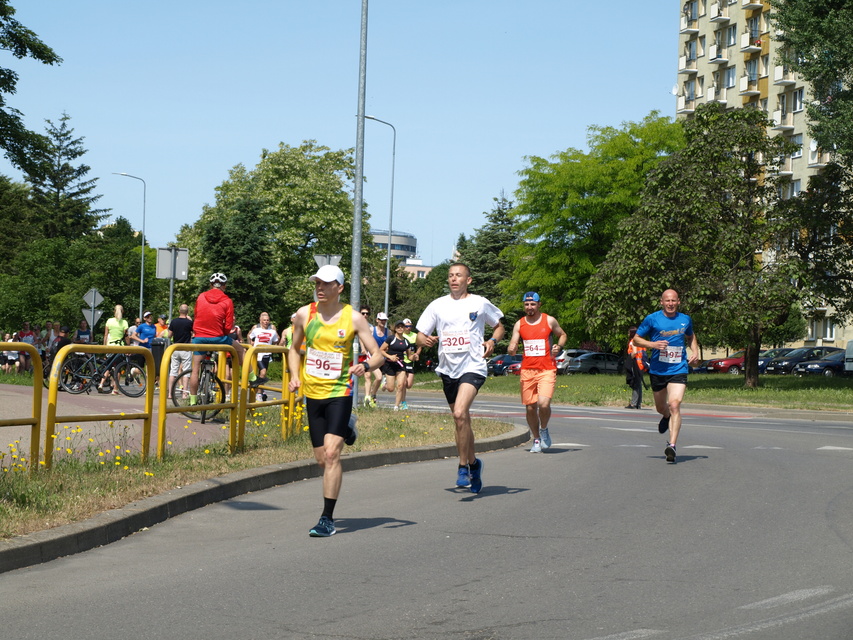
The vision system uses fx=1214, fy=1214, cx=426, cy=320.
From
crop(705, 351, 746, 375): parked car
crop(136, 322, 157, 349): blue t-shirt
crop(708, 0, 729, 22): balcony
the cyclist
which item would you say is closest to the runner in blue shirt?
the cyclist

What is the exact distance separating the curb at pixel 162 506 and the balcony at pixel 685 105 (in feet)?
A: 262

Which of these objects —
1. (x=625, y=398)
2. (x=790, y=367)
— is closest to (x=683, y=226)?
(x=625, y=398)

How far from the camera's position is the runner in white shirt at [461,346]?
10.4 m

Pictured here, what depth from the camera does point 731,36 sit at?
86.0m

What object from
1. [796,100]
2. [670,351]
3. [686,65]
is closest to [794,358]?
[796,100]

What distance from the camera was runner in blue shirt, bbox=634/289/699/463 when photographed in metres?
13.5

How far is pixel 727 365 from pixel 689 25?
32130mm

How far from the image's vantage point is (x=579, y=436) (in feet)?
59.0

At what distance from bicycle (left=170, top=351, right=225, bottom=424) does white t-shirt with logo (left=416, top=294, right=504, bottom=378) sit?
8.70 ft

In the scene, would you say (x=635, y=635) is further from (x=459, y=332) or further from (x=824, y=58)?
(x=824, y=58)

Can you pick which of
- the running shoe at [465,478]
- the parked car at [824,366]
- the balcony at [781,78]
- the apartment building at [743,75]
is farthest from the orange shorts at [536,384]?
the balcony at [781,78]

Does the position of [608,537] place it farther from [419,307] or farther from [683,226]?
[419,307]

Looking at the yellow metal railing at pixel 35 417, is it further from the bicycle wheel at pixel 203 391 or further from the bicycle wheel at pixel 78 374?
the bicycle wheel at pixel 78 374

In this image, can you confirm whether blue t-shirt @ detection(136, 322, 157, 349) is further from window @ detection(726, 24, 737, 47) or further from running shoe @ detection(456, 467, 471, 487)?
window @ detection(726, 24, 737, 47)
